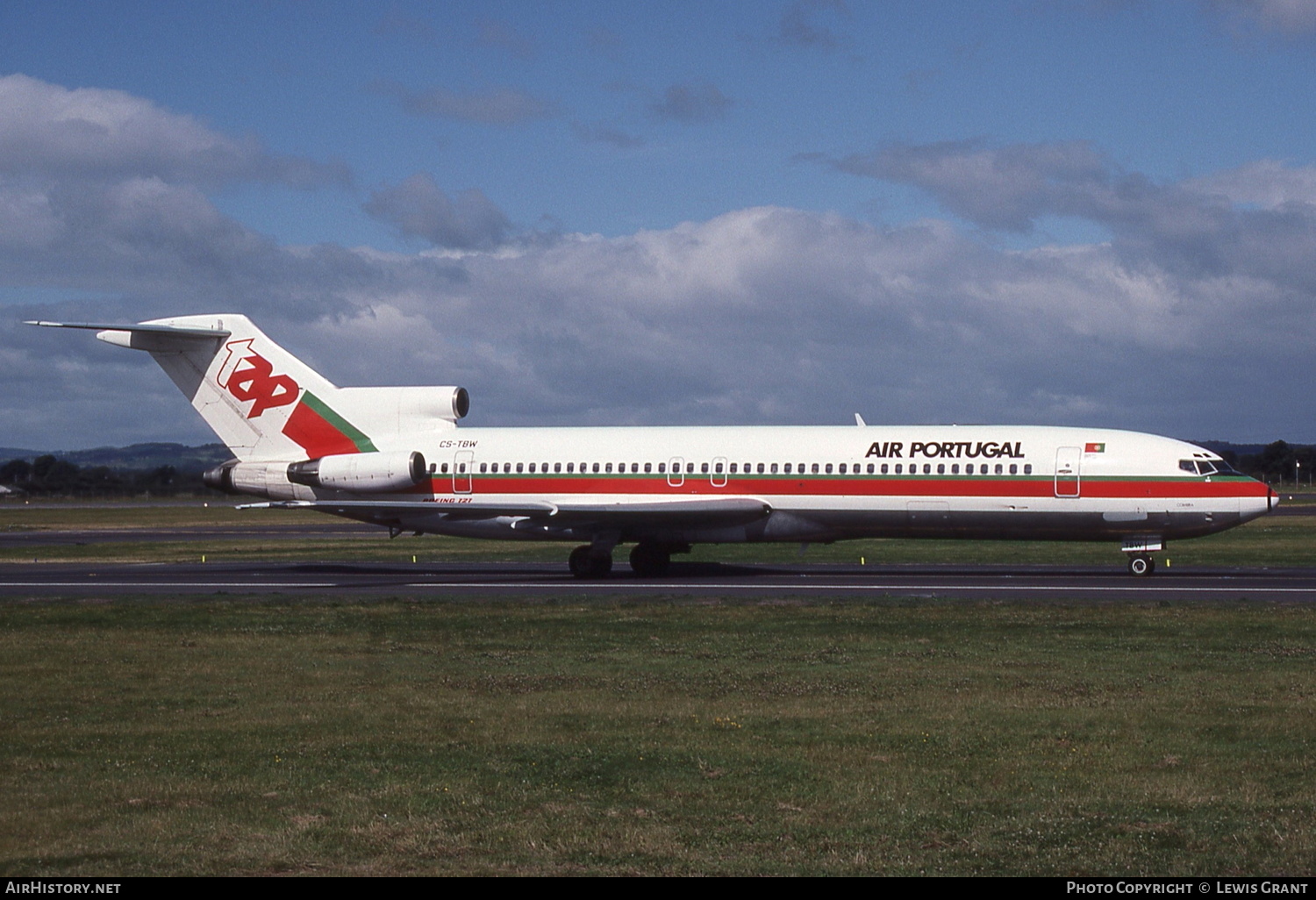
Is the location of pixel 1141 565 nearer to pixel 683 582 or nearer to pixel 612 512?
pixel 683 582

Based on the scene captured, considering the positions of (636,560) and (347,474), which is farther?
(636,560)

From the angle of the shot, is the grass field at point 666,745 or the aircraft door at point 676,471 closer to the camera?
the grass field at point 666,745

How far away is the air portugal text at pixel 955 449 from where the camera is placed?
3375 cm

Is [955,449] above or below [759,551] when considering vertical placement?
above

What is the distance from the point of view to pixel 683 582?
34.1 meters

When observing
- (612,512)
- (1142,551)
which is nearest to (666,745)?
(612,512)

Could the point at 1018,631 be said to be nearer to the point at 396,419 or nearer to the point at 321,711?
the point at 321,711

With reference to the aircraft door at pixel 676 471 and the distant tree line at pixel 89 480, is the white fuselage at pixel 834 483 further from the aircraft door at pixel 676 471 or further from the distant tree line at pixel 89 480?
the distant tree line at pixel 89 480

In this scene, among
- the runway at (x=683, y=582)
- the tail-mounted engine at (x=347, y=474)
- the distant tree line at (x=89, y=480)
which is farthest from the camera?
the distant tree line at (x=89, y=480)

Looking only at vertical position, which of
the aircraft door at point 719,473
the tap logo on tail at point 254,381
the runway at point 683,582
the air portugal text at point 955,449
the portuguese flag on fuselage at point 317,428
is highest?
the tap logo on tail at point 254,381

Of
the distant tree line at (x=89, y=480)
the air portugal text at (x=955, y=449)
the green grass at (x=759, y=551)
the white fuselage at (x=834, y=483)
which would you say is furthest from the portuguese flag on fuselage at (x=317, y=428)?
the distant tree line at (x=89, y=480)

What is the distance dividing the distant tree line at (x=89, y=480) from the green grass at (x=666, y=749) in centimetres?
7337

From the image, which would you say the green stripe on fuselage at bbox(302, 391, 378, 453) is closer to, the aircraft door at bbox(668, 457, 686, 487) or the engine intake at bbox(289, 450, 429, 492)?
the engine intake at bbox(289, 450, 429, 492)

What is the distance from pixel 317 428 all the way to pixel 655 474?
1049 centimetres
